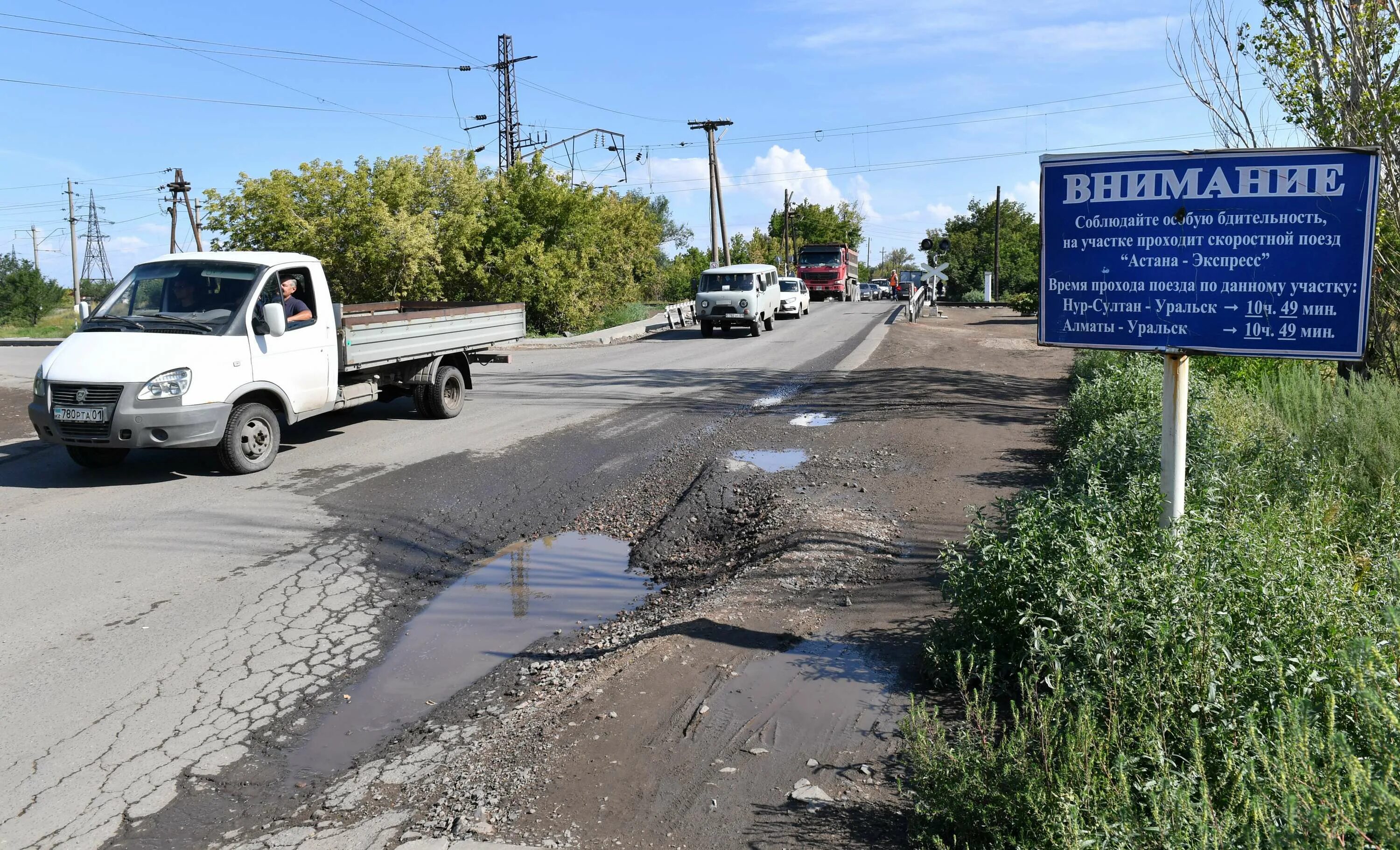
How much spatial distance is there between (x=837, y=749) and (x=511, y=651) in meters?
2.33

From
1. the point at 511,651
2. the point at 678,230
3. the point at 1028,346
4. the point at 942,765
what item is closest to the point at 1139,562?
the point at 942,765

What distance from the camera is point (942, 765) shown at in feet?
10.6

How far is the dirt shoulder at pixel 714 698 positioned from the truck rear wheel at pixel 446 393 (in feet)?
14.3

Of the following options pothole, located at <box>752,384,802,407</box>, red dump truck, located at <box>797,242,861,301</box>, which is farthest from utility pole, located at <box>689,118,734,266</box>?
pothole, located at <box>752,384,802,407</box>

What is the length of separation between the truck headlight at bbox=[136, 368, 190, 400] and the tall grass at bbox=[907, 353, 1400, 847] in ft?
23.4

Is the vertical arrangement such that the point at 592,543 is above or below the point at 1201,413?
below

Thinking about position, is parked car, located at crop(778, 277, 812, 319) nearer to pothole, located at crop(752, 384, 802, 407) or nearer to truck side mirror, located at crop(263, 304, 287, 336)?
pothole, located at crop(752, 384, 802, 407)

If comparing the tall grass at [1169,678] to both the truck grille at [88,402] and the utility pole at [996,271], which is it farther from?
the utility pole at [996,271]

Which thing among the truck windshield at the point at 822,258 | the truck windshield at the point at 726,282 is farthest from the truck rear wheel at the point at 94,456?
the truck windshield at the point at 822,258

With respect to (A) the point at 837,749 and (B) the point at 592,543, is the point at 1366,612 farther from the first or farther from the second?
(B) the point at 592,543

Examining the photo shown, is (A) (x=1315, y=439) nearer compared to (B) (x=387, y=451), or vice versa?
(A) (x=1315, y=439)

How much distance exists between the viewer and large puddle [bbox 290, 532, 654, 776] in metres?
4.55

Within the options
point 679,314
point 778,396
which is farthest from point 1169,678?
Result: point 679,314

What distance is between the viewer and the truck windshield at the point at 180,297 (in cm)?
947
